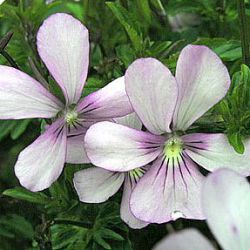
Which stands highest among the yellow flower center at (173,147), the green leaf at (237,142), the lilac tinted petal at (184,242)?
the green leaf at (237,142)

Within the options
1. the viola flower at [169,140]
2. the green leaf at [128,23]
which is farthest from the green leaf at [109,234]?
the green leaf at [128,23]

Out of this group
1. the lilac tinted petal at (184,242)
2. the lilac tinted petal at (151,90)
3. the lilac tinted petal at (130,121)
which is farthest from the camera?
the lilac tinted petal at (130,121)

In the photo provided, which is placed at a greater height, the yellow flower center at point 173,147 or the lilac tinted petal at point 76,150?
the yellow flower center at point 173,147

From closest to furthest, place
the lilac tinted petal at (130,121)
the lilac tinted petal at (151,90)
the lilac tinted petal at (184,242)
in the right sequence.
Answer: the lilac tinted petal at (184,242)
the lilac tinted petal at (151,90)
the lilac tinted petal at (130,121)

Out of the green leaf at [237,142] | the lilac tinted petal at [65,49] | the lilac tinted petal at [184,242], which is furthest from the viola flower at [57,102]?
the lilac tinted petal at [184,242]

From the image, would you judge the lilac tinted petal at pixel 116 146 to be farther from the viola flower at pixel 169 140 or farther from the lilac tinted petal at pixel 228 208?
the lilac tinted petal at pixel 228 208

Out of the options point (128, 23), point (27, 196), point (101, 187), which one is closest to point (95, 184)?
point (101, 187)

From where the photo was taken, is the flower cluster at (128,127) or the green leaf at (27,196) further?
the green leaf at (27,196)

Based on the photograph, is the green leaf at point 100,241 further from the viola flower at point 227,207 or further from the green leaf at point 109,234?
the viola flower at point 227,207
